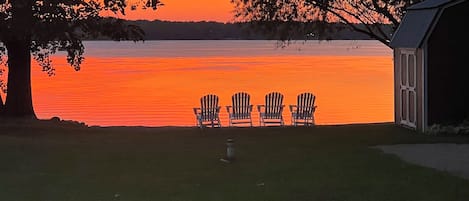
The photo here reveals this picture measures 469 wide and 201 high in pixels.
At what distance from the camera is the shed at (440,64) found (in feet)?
47.0

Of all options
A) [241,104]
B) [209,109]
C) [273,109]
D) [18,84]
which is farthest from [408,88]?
[18,84]

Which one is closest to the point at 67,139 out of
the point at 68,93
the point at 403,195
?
the point at 403,195

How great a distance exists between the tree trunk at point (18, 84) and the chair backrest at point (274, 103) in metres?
6.52

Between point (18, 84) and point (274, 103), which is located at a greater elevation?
point (18, 84)

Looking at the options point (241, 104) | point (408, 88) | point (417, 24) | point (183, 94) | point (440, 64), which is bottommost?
point (183, 94)

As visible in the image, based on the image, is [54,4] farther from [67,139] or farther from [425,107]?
[425,107]

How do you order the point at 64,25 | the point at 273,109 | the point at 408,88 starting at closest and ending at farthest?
the point at 408,88, the point at 64,25, the point at 273,109

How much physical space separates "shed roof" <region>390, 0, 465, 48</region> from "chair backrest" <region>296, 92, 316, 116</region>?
2.61 m

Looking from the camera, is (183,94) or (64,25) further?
(183,94)

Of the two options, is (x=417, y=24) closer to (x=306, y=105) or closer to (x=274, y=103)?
(x=306, y=105)

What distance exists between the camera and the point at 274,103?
58.5 feet

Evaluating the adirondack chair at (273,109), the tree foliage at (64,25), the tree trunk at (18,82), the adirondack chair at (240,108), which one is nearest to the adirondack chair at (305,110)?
the adirondack chair at (273,109)

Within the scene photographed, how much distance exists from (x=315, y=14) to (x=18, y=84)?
8800mm

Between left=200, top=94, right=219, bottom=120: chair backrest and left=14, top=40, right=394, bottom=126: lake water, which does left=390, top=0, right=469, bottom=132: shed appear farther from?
left=14, top=40, right=394, bottom=126: lake water
